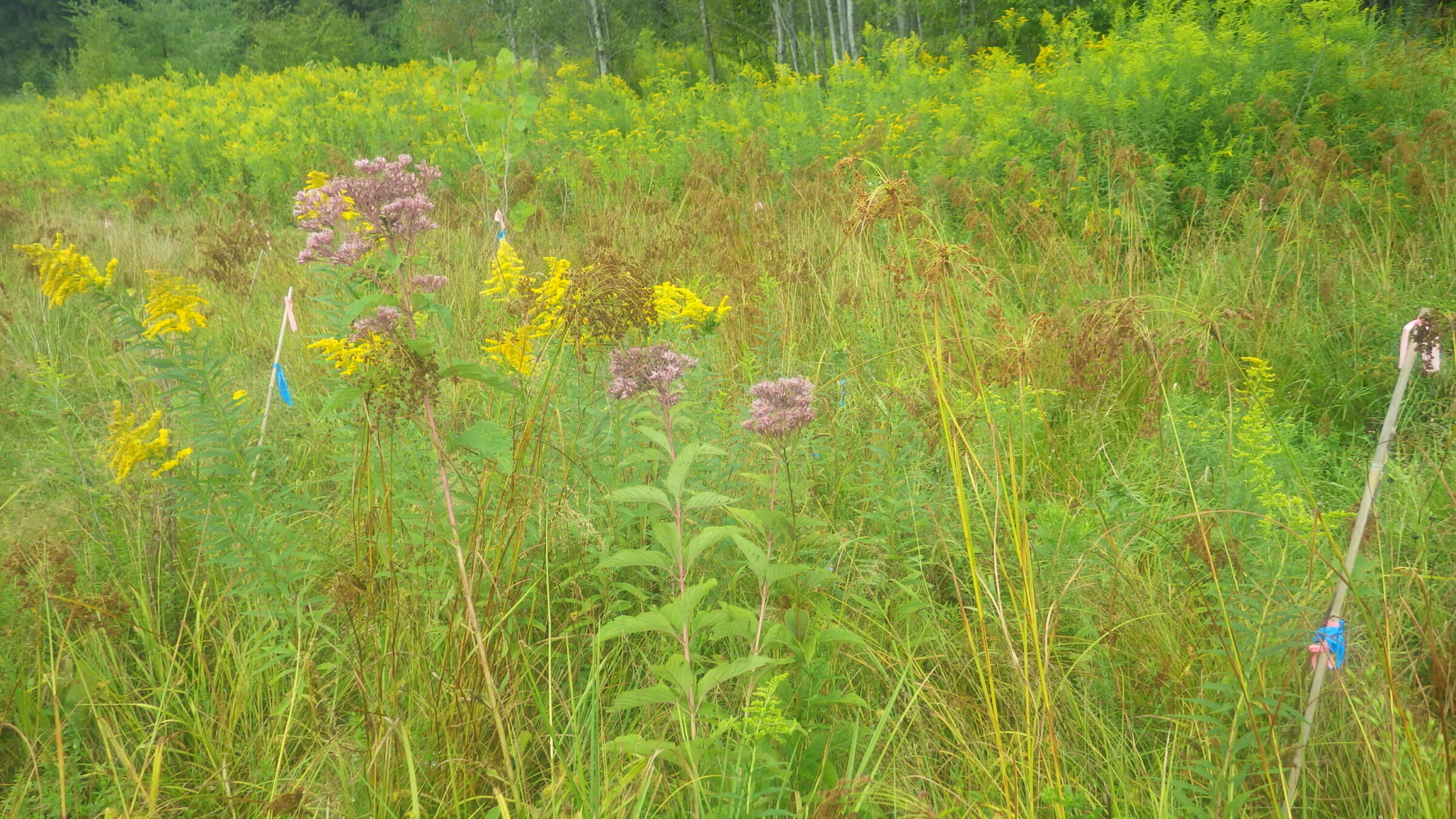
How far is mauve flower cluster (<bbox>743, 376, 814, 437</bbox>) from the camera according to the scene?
1.79 meters

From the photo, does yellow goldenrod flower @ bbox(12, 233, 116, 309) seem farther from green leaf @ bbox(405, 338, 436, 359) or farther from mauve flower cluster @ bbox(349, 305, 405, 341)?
green leaf @ bbox(405, 338, 436, 359)

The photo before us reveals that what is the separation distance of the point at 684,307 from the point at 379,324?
1.19 metres

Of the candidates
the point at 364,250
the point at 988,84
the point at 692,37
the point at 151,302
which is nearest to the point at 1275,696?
the point at 364,250

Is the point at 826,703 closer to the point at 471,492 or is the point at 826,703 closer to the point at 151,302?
the point at 471,492

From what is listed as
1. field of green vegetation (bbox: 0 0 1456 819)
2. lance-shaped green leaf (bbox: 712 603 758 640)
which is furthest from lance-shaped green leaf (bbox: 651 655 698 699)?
lance-shaped green leaf (bbox: 712 603 758 640)

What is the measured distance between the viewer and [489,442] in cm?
187

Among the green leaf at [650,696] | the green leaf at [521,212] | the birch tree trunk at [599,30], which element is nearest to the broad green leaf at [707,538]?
the green leaf at [650,696]

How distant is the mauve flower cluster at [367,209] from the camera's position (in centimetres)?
190

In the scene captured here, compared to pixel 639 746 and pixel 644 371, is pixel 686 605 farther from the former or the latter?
pixel 644 371

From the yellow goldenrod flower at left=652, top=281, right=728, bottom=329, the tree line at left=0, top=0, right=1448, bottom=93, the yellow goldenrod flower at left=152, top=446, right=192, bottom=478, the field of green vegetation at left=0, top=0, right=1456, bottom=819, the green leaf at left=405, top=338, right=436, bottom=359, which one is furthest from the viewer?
the tree line at left=0, top=0, right=1448, bottom=93

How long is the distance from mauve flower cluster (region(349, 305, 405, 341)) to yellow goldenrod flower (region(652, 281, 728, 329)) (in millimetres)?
723

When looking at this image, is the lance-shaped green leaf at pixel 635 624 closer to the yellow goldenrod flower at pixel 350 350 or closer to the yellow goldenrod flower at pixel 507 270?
the yellow goldenrod flower at pixel 350 350

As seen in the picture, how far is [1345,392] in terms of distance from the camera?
305cm

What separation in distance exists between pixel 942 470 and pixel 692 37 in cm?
2190
